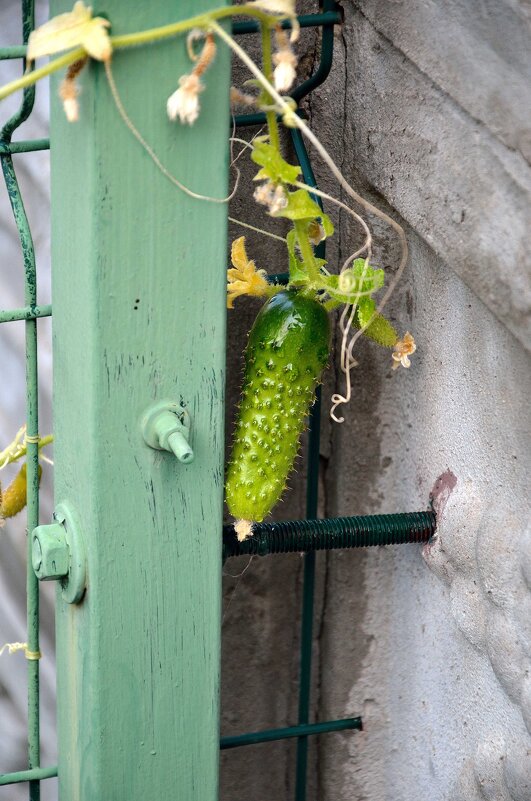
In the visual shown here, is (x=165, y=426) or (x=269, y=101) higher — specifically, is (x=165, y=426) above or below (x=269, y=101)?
below

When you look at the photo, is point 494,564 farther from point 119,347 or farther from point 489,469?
point 119,347

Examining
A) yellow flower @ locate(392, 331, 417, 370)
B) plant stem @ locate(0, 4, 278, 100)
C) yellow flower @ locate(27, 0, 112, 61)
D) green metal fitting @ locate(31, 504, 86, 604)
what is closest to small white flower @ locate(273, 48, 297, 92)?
plant stem @ locate(0, 4, 278, 100)

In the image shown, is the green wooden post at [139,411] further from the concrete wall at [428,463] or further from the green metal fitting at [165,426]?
the concrete wall at [428,463]

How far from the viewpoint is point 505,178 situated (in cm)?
102

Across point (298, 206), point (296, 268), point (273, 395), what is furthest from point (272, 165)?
point (273, 395)

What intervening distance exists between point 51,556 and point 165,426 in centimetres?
20

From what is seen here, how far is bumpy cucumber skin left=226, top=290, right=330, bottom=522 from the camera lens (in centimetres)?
115

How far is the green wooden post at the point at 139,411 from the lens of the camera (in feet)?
3.22

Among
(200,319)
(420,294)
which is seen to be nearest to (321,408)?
(420,294)

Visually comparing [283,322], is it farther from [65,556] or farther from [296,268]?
[65,556]

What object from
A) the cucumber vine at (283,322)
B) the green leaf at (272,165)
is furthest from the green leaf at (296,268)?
the green leaf at (272,165)

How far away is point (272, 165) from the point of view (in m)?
1.04

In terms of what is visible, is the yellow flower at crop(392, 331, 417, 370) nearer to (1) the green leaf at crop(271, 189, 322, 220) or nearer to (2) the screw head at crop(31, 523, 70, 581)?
(1) the green leaf at crop(271, 189, 322, 220)

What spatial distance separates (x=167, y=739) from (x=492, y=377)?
555 mm
